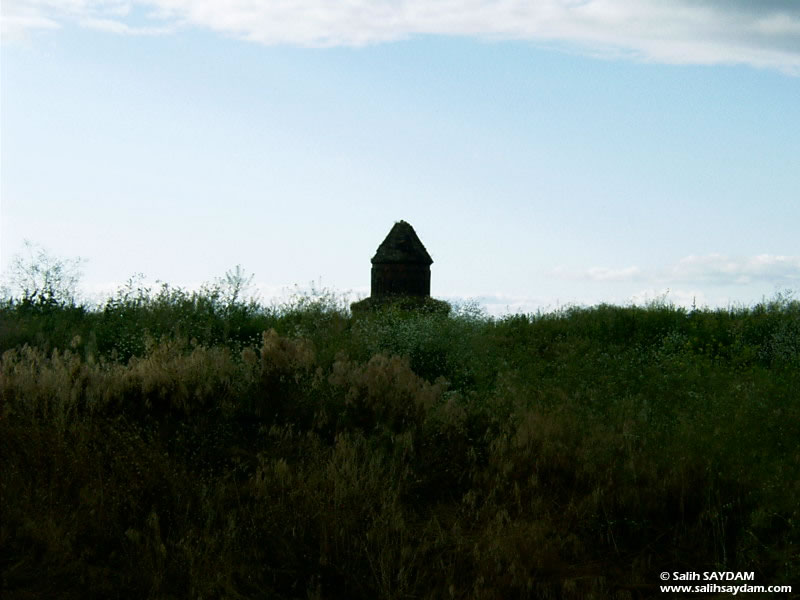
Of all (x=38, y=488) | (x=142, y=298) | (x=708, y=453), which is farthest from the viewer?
(x=142, y=298)

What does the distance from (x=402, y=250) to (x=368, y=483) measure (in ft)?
51.3

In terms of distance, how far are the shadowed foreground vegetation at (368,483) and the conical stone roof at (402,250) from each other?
11886 mm

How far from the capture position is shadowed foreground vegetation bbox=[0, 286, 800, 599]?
16.0ft

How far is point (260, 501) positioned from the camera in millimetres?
5504

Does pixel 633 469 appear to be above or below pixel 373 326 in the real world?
below

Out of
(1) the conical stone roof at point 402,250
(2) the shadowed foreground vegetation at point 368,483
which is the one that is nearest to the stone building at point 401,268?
(1) the conical stone roof at point 402,250

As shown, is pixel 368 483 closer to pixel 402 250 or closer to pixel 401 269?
pixel 401 269

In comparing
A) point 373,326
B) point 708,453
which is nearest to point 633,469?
point 708,453

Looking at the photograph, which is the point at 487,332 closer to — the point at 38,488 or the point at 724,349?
the point at 724,349

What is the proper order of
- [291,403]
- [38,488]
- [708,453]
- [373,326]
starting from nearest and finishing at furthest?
[38,488] < [708,453] < [291,403] < [373,326]

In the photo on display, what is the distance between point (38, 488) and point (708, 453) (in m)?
5.14

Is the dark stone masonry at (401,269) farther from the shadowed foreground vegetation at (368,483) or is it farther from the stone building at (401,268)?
the shadowed foreground vegetation at (368,483)

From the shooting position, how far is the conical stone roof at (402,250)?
20875 millimetres

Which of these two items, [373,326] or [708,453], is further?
[373,326]
